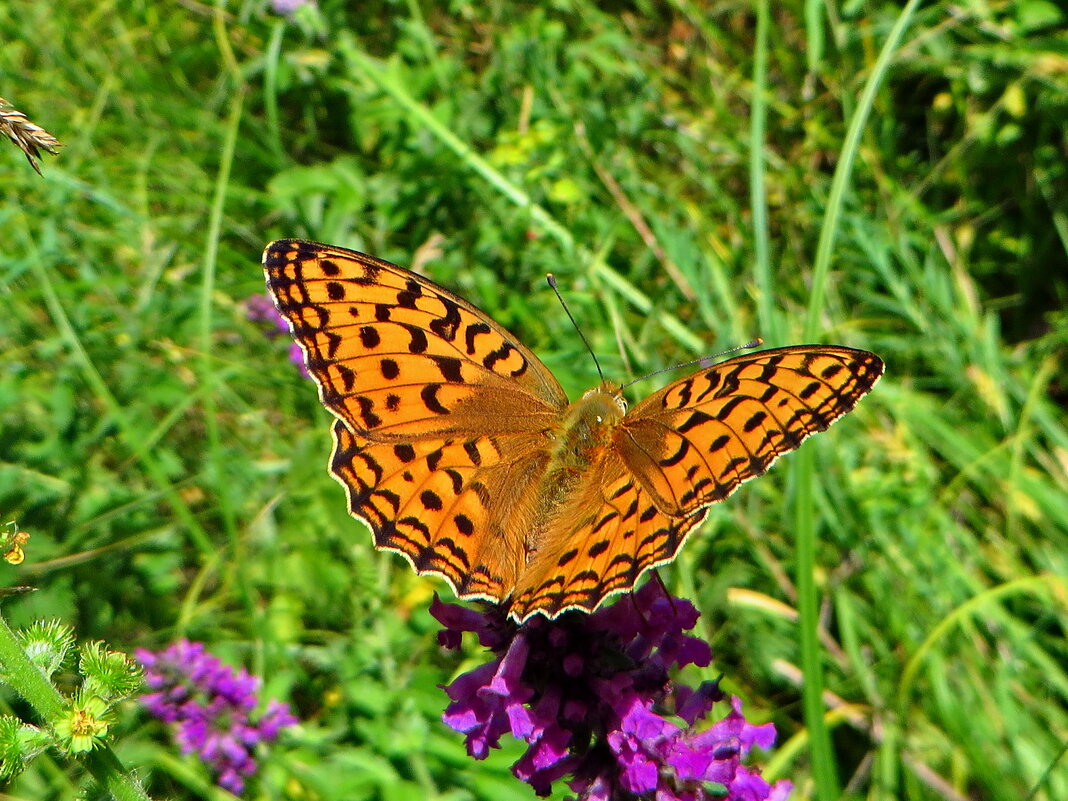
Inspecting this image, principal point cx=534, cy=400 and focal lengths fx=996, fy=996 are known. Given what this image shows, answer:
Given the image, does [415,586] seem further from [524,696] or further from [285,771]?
[524,696]

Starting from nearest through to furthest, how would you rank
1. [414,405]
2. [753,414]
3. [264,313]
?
[753,414] < [414,405] < [264,313]

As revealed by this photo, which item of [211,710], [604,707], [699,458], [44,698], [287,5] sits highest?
[287,5]

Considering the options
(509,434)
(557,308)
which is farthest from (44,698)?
(557,308)

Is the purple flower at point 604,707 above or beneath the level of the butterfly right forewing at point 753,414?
beneath

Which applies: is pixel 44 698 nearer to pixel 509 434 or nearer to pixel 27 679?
pixel 27 679

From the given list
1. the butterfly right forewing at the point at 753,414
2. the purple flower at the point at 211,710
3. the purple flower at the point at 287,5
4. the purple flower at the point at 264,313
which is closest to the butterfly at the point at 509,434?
the butterfly right forewing at the point at 753,414

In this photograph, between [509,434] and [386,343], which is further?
[509,434]

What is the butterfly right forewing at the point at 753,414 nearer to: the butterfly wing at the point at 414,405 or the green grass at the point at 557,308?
the butterfly wing at the point at 414,405
